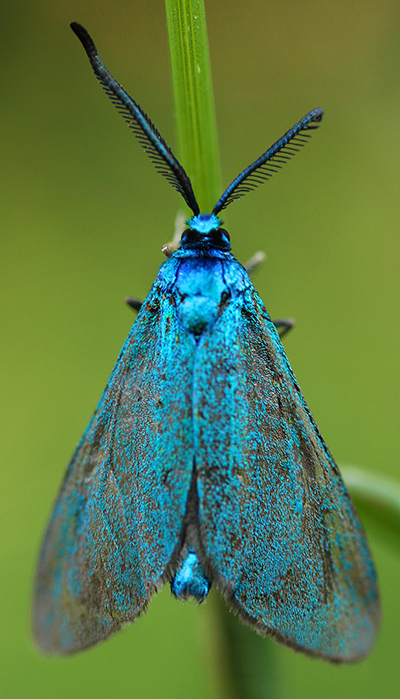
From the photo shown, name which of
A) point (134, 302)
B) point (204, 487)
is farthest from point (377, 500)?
point (134, 302)

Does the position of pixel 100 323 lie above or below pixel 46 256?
below

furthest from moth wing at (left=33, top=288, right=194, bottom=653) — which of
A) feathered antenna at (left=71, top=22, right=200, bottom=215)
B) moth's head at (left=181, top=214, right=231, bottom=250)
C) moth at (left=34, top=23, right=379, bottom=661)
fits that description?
feathered antenna at (left=71, top=22, right=200, bottom=215)

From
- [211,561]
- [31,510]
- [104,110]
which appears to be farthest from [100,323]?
[211,561]

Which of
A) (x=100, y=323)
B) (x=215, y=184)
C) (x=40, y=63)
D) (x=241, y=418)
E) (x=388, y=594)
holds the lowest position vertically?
(x=388, y=594)

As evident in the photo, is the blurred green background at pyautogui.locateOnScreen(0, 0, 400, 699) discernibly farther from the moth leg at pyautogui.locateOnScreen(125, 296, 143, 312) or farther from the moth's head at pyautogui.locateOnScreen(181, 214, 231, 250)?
the moth's head at pyautogui.locateOnScreen(181, 214, 231, 250)

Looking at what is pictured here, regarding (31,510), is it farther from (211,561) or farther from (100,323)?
(211,561)

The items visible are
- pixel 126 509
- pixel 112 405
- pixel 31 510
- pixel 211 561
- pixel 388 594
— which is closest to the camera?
pixel 211 561

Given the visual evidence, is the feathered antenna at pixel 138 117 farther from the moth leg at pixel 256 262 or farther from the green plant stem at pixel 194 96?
the moth leg at pixel 256 262

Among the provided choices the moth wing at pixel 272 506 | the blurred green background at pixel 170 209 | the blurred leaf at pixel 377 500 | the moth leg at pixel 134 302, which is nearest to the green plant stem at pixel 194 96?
Answer: the moth wing at pixel 272 506

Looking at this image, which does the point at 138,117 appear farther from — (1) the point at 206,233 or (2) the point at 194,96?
(1) the point at 206,233
